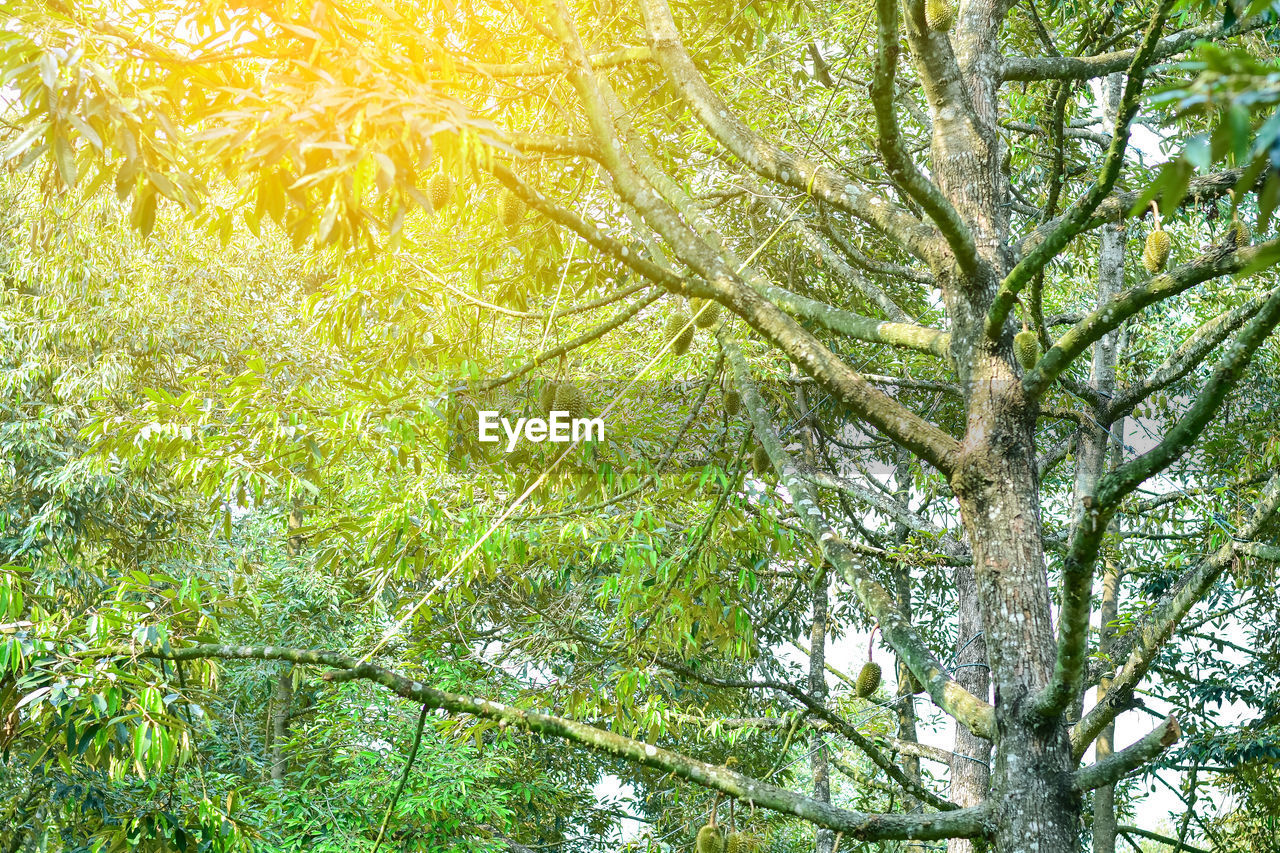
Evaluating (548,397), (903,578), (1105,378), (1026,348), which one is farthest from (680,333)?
(903,578)

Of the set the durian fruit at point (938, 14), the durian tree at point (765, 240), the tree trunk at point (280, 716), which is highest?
the durian fruit at point (938, 14)

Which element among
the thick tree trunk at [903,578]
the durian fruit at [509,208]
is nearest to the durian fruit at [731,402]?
the durian fruit at [509,208]

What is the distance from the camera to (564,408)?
11.6 feet

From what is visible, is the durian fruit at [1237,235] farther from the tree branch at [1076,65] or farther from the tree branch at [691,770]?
the tree branch at [691,770]

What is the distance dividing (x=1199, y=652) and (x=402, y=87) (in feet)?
23.9

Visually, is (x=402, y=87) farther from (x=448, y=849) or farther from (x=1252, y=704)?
(x=1252, y=704)

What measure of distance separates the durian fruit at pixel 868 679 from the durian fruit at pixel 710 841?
1.88 ft

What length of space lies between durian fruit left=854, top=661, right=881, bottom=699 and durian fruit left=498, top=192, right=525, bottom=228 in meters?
1.67

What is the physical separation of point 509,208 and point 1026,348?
1.57 m

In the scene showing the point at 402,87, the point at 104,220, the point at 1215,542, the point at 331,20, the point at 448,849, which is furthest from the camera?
the point at 104,220

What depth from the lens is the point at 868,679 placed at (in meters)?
2.91

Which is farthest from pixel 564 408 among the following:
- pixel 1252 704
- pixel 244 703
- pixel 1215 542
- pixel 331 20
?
pixel 244 703

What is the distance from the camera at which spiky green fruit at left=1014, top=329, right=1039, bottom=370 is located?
2.49 meters

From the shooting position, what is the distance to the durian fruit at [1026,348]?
249 cm
